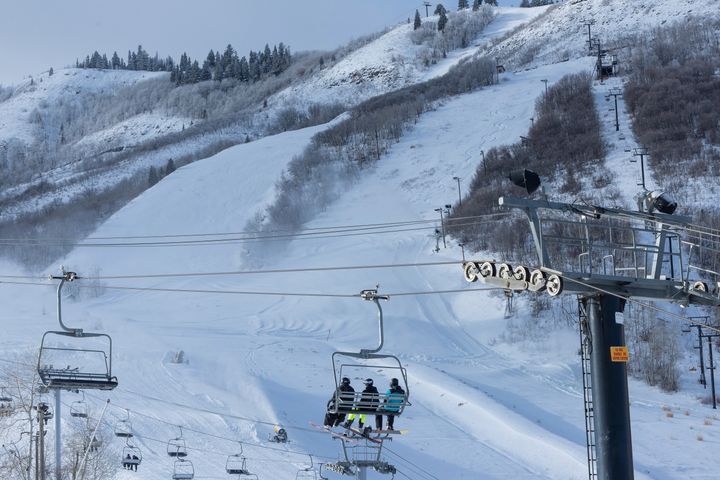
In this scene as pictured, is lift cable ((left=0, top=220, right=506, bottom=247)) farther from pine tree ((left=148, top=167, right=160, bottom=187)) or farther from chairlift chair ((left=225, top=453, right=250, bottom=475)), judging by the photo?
chairlift chair ((left=225, top=453, right=250, bottom=475))

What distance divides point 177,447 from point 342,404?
626 inches

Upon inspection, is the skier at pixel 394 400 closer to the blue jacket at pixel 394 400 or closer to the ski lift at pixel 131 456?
the blue jacket at pixel 394 400

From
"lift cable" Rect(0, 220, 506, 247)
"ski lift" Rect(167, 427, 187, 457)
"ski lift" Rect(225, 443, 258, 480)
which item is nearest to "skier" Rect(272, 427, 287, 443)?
"ski lift" Rect(225, 443, 258, 480)

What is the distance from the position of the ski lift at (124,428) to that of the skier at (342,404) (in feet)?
53.8

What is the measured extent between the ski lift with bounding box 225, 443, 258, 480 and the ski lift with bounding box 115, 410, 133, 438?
4155 millimetres

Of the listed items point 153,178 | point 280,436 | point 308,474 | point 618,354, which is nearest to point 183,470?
point 308,474

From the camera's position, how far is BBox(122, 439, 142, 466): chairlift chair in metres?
30.7

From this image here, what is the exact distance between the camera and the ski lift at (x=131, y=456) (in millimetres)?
30672

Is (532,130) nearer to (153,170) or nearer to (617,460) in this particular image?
(153,170)

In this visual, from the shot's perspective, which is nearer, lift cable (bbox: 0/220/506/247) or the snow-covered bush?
the snow-covered bush

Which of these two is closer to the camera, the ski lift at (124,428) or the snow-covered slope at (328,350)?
the ski lift at (124,428)

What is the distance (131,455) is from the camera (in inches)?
1251

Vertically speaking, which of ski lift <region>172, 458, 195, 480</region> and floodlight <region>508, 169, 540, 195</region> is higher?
floodlight <region>508, 169, 540, 195</region>

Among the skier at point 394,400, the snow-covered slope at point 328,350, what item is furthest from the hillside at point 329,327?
the skier at point 394,400
